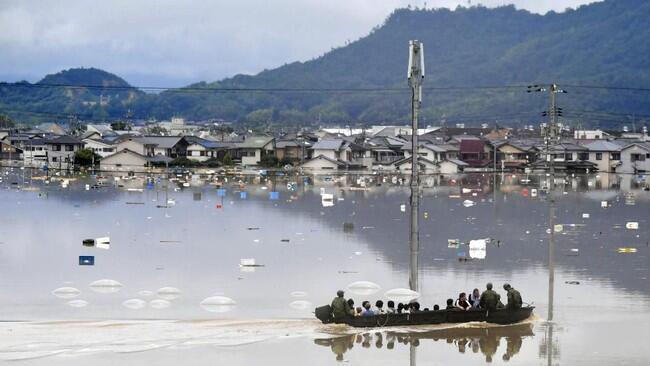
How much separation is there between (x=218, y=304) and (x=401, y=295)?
3.58 metres

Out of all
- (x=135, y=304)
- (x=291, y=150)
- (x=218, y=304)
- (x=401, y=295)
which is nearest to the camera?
(x=135, y=304)

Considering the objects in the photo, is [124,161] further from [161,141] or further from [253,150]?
[253,150]

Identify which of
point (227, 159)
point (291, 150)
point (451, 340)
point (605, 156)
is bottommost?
point (451, 340)

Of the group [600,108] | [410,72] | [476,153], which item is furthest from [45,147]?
[600,108]

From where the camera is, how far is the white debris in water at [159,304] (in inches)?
811

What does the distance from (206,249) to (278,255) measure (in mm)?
2272

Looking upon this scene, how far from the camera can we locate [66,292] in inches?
869

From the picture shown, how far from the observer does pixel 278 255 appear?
92.4 ft

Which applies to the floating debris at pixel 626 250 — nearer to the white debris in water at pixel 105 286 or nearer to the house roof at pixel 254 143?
the white debris in water at pixel 105 286

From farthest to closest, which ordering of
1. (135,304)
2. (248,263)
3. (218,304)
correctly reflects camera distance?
(248,263)
(218,304)
(135,304)

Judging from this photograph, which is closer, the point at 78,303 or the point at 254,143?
the point at 78,303

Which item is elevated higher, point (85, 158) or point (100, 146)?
point (100, 146)

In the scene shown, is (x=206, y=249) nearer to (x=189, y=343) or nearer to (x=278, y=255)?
(x=278, y=255)

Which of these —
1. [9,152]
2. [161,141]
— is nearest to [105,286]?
[161,141]
